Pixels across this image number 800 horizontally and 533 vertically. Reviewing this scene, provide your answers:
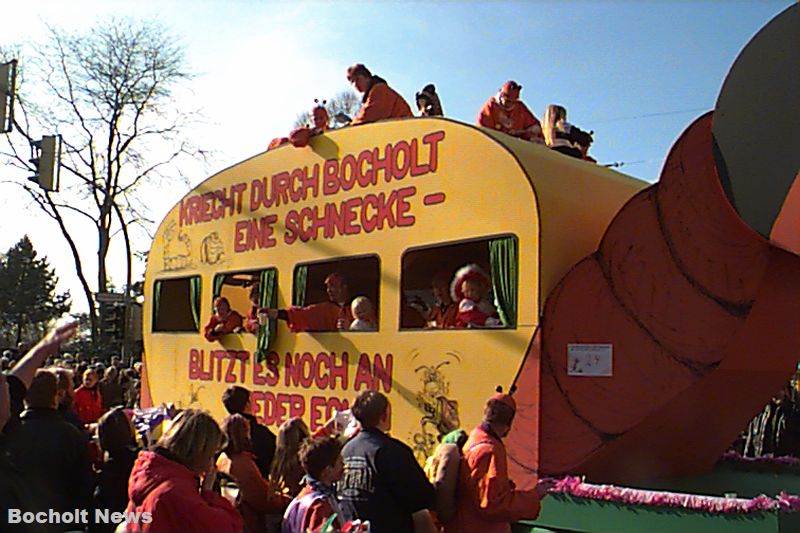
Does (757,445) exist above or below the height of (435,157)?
below

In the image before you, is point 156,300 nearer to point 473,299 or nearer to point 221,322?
point 221,322

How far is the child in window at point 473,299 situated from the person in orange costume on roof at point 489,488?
180 cm

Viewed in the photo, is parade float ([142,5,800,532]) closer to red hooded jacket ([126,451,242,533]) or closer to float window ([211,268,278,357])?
float window ([211,268,278,357])

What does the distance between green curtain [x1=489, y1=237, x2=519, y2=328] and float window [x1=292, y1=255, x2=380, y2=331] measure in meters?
1.26

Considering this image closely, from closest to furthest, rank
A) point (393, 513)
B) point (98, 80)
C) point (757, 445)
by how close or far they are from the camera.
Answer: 1. point (393, 513)
2. point (757, 445)
3. point (98, 80)

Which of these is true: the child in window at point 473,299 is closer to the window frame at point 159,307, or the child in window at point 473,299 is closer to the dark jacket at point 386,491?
the dark jacket at point 386,491

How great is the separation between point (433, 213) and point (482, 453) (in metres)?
2.58

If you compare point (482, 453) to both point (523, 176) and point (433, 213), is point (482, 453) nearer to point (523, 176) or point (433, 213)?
point (523, 176)

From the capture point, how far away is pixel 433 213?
5.95m

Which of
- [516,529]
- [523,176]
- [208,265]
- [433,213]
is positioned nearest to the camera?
[516,529]

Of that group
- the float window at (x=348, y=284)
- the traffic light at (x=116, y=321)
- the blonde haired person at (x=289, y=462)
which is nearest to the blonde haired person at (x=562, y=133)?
the float window at (x=348, y=284)

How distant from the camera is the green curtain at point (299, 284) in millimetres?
7270

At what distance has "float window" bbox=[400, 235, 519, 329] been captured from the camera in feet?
17.7

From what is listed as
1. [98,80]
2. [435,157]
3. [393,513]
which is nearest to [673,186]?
[435,157]
